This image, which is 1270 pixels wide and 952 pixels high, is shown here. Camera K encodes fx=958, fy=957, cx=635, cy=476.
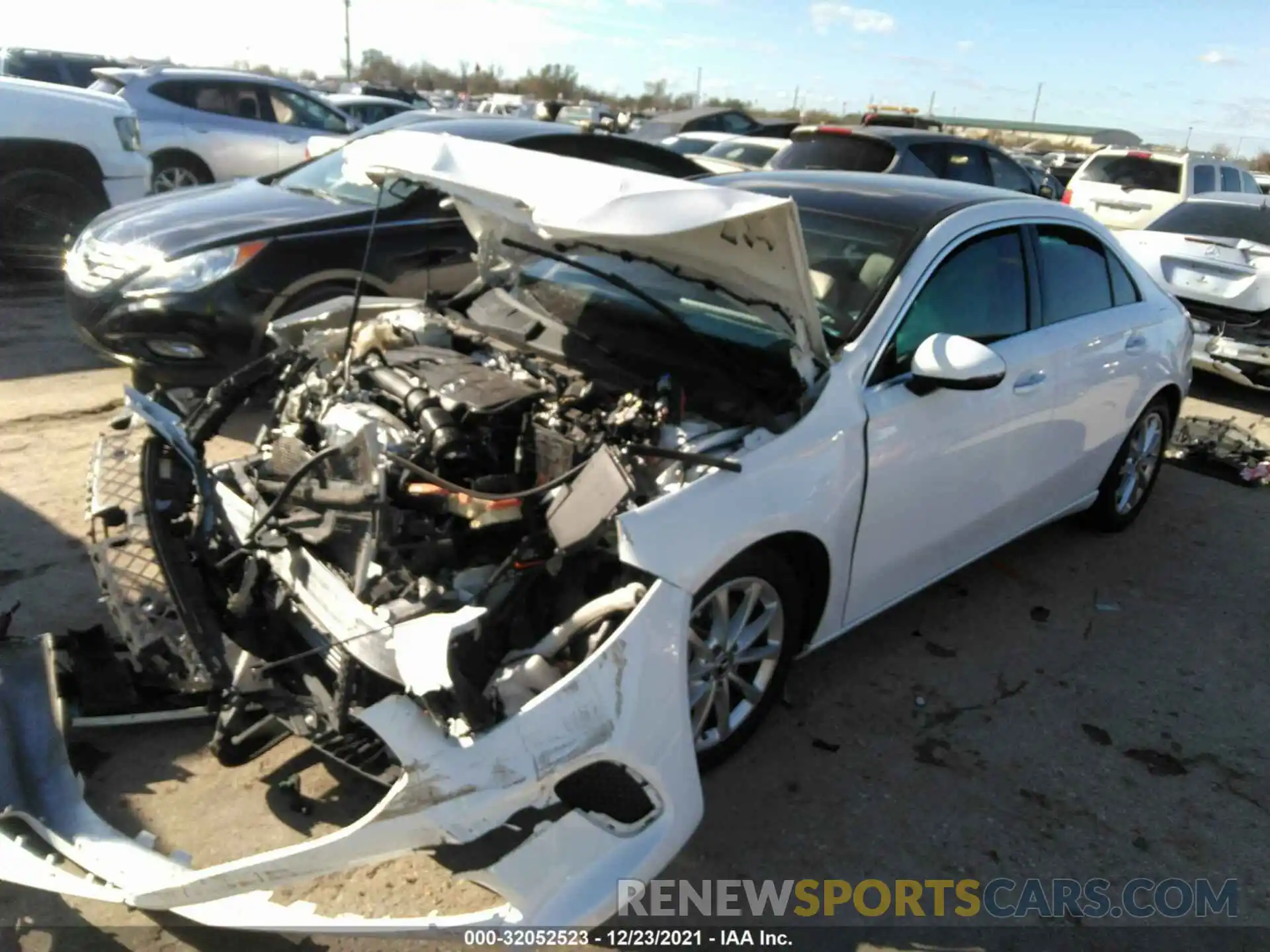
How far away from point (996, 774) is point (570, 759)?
1747mm

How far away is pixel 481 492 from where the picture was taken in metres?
2.74

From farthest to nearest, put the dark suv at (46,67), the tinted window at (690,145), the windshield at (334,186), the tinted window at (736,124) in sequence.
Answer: the tinted window at (736,124), the tinted window at (690,145), the dark suv at (46,67), the windshield at (334,186)

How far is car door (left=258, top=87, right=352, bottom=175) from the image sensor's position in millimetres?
11453

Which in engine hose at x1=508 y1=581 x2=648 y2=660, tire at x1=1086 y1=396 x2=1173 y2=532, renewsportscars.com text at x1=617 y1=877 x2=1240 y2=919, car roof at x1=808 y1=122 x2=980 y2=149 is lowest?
renewsportscars.com text at x1=617 y1=877 x2=1240 y2=919

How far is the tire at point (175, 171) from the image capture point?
10930 mm

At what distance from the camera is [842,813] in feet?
9.76

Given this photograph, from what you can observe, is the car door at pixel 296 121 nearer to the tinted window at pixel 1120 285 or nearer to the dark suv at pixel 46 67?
the dark suv at pixel 46 67

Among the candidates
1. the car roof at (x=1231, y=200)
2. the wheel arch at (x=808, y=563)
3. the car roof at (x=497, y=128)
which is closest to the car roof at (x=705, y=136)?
the car roof at (x=1231, y=200)

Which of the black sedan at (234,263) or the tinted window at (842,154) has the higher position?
the tinted window at (842,154)

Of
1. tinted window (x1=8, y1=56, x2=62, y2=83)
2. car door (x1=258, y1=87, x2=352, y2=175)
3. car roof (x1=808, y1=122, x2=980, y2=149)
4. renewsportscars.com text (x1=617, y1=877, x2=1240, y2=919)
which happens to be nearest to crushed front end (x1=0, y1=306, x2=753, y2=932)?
renewsportscars.com text (x1=617, y1=877, x2=1240, y2=919)

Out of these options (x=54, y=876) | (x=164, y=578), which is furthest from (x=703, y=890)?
(x=164, y=578)

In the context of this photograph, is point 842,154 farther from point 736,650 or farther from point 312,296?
point 736,650

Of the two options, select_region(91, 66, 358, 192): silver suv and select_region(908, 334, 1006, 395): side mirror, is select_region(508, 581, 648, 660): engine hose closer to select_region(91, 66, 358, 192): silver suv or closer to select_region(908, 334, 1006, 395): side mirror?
select_region(908, 334, 1006, 395): side mirror

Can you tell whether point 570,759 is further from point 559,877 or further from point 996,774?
point 996,774
